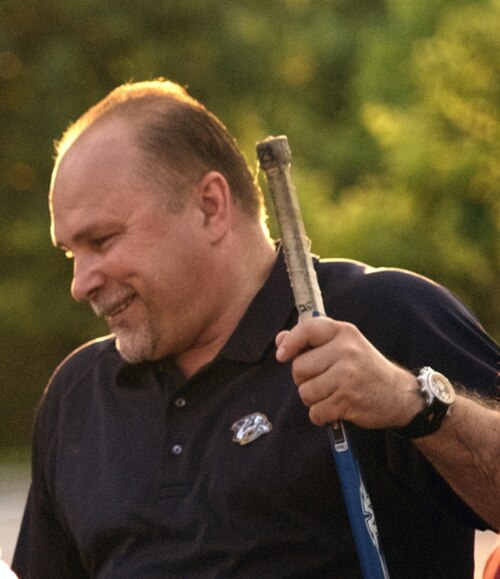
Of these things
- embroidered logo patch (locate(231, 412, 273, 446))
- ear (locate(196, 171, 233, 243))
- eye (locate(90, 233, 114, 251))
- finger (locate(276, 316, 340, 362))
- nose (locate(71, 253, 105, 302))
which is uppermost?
ear (locate(196, 171, 233, 243))

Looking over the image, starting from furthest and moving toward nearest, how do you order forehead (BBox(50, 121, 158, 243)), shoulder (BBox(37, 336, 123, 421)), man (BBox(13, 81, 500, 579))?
1. shoulder (BBox(37, 336, 123, 421))
2. forehead (BBox(50, 121, 158, 243))
3. man (BBox(13, 81, 500, 579))

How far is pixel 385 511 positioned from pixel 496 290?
1119 centimetres

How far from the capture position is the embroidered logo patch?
328 cm

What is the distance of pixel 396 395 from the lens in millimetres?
2838

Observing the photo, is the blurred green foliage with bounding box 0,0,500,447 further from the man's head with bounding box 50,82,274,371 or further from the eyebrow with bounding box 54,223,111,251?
the eyebrow with bounding box 54,223,111,251

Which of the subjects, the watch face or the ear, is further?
the ear

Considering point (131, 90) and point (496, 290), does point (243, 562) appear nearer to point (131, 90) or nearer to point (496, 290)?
point (131, 90)

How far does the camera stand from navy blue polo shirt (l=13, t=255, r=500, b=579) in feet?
10.5

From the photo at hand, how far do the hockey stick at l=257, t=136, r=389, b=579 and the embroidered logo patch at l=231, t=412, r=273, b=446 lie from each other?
440 millimetres

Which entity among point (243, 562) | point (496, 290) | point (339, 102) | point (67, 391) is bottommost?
point (243, 562)

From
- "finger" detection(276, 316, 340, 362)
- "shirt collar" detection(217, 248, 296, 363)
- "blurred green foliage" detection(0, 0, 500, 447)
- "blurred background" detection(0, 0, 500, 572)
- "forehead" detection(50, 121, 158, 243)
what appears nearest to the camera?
"finger" detection(276, 316, 340, 362)

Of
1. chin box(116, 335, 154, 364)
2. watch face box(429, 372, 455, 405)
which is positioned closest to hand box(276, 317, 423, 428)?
watch face box(429, 372, 455, 405)

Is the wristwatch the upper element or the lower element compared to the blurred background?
lower

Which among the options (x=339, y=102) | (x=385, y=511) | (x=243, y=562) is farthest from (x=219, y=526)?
(x=339, y=102)
